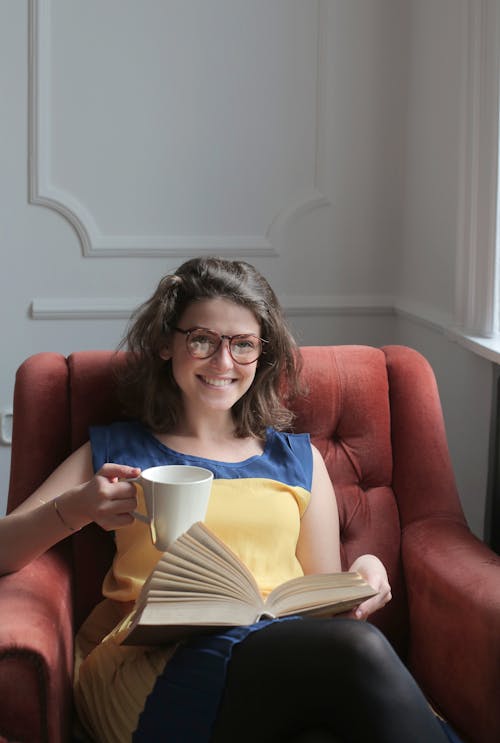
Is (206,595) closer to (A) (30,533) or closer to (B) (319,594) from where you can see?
(B) (319,594)

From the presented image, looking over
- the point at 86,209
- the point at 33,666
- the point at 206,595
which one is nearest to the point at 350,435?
the point at 206,595

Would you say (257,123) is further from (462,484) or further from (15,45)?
(462,484)

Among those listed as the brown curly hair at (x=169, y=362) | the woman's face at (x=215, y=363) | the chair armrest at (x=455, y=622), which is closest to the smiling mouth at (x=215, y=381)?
the woman's face at (x=215, y=363)

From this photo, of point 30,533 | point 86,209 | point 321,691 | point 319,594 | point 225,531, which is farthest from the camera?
point 86,209

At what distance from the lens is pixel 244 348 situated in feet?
5.41

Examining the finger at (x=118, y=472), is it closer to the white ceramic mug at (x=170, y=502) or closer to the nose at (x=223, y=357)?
the white ceramic mug at (x=170, y=502)

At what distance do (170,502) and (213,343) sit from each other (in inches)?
18.0

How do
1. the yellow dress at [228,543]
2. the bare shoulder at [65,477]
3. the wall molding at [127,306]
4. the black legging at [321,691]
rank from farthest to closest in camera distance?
1. the wall molding at [127,306]
2. the bare shoulder at [65,477]
3. the yellow dress at [228,543]
4. the black legging at [321,691]

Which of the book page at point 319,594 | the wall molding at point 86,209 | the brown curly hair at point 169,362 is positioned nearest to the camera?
the book page at point 319,594

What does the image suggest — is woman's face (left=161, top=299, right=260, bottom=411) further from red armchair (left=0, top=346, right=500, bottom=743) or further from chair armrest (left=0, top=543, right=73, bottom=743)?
chair armrest (left=0, top=543, right=73, bottom=743)

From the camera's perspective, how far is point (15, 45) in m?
2.73

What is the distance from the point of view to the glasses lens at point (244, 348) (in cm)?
164

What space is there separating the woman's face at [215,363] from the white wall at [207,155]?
1.13 m

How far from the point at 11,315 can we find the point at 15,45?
0.74m
